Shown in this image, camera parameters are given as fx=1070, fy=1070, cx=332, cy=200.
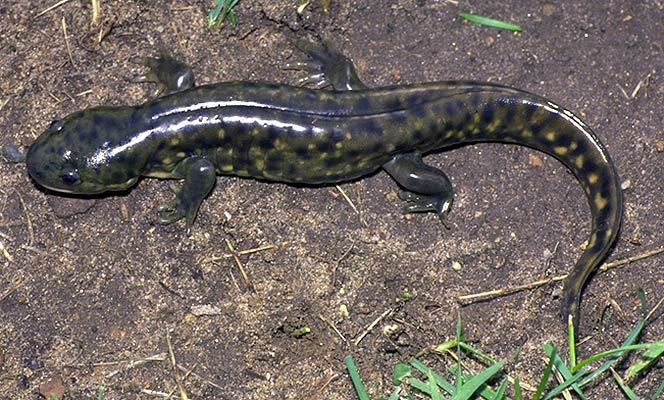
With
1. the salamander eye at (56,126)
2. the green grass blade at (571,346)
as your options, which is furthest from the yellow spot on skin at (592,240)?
the salamander eye at (56,126)

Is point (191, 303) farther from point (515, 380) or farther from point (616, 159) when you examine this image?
point (616, 159)

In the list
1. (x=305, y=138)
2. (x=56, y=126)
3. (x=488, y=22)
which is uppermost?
(x=488, y=22)

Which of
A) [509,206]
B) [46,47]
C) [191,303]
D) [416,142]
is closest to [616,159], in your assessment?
[509,206]

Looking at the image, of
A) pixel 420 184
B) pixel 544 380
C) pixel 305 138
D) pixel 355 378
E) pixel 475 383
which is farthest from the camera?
pixel 420 184

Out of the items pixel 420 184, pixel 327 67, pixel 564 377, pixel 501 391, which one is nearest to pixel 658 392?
pixel 564 377

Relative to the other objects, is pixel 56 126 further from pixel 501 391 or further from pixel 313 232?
pixel 501 391

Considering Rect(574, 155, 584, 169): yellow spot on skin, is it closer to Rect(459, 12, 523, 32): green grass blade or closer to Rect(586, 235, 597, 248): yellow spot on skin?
Rect(586, 235, 597, 248): yellow spot on skin

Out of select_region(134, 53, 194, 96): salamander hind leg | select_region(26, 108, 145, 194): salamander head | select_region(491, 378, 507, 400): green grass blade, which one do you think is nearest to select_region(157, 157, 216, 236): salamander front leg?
select_region(26, 108, 145, 194): salamander head
